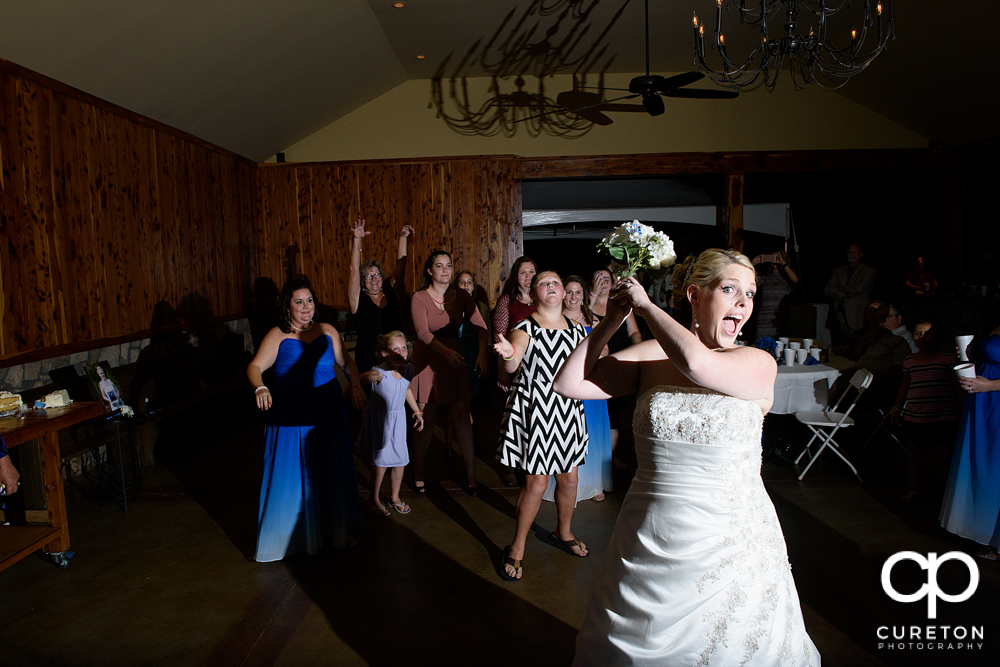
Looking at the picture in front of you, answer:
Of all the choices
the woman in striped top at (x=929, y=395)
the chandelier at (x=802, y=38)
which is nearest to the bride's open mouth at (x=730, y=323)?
the chandelier at (x=802, y=38)

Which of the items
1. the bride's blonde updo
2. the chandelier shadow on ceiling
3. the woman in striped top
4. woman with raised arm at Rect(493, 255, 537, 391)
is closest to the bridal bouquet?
the bride's blonde updo

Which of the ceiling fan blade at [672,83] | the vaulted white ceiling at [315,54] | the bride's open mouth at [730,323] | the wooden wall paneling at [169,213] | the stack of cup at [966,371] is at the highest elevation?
the vaulted white ceiling at [315,54]

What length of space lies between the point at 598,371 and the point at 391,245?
22.4 ft

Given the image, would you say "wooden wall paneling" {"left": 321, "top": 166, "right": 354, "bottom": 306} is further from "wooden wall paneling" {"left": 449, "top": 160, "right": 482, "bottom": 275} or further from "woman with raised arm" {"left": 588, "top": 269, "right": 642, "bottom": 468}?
"woman with raised arm" {"left": 588, "top": 269, "right": 642, "bottom": 468}

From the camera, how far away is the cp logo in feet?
9.61

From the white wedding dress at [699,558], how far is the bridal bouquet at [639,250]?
0.49 m

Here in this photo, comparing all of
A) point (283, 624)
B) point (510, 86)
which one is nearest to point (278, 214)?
point (510, 86)

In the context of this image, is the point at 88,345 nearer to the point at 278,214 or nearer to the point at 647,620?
the point at 278,214

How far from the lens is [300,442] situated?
3.39 metres

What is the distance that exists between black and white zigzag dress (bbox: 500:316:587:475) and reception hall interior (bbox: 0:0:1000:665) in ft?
2.03

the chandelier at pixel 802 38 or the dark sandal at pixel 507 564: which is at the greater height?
the chandelier at pixel 802 38

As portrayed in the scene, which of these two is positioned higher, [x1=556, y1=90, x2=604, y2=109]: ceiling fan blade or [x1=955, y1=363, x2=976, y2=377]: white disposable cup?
[x1=556, y1=90, x2=604, y2=109]: ceiling fan blade

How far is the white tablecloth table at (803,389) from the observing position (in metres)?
4.70

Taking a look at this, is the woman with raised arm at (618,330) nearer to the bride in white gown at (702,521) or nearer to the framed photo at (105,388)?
the bride in white gown at (702,521)
